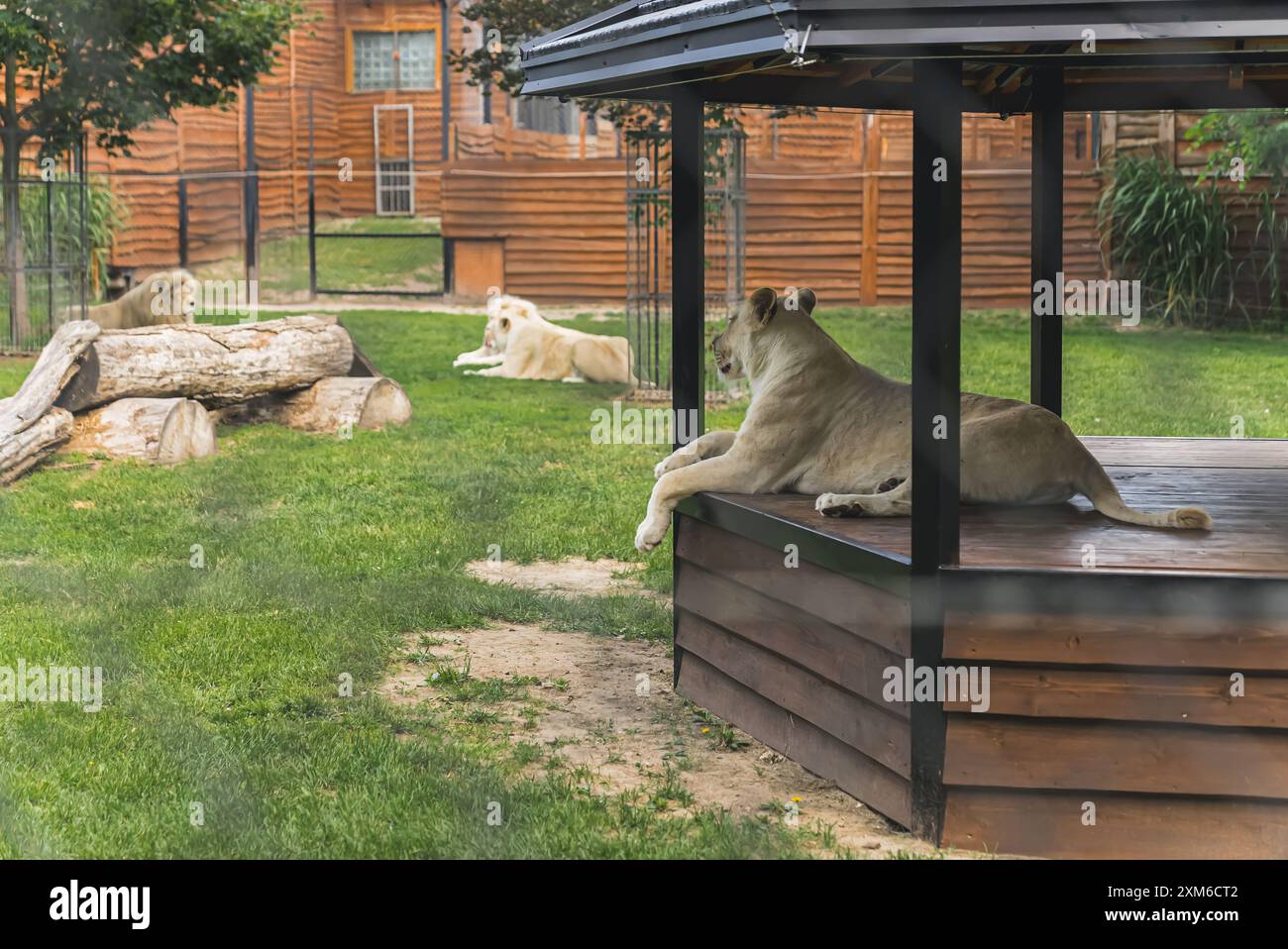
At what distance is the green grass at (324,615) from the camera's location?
466cm

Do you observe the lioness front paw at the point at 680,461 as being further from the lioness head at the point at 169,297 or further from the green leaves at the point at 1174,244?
the green leaves at the point at 1174,244

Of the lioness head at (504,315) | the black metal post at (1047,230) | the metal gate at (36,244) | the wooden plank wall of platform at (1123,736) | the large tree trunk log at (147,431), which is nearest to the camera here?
the wooden plank wall of platform at (1123,736)

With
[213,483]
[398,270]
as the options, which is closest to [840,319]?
[398,270]

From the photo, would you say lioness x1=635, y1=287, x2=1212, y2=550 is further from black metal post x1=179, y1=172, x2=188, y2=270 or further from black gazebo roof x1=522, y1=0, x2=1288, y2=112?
black metal post x1=179, y1=172, x2=188, y2=270

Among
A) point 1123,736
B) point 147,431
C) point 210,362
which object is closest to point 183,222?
point 210,362

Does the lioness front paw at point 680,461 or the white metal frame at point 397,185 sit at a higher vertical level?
the white metal frame at point 397,185

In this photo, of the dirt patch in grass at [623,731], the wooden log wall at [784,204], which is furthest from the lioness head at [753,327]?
the wooden log wall at [784,204]

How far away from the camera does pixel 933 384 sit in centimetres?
445

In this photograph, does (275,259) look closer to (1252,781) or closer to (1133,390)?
(1133,390)

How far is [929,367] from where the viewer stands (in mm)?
4438

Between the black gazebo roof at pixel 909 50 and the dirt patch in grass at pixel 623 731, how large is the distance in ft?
7.42

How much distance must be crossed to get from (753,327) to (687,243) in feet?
1.49

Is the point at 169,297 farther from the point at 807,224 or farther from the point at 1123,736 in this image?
the point at 1123,736

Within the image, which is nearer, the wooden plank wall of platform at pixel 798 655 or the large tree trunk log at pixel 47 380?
the wooden plank wall of platform at pixel 798 655
